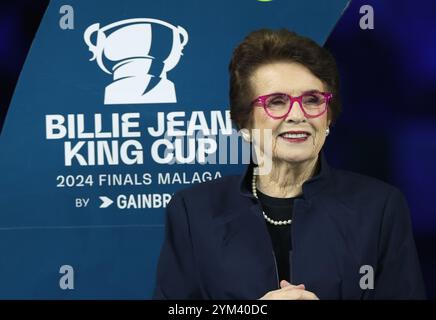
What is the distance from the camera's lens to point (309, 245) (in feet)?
4.90

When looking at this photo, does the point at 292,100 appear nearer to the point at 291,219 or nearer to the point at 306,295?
the point at 291,219

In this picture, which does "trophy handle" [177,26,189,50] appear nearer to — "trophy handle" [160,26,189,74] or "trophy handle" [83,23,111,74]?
"trophy handle" [160,26,189,74]

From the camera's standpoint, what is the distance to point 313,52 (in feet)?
4.83

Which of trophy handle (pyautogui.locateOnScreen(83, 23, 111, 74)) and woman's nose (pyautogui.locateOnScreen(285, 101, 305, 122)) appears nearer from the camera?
woman's nose (pyautogui.locateOnScreen(285, 101, 305, 122))

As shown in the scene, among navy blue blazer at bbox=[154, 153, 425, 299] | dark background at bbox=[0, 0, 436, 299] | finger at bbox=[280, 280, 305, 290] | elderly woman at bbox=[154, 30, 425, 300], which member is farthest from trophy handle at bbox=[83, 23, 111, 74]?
finger at bbox=[280, 280, 305, 290]

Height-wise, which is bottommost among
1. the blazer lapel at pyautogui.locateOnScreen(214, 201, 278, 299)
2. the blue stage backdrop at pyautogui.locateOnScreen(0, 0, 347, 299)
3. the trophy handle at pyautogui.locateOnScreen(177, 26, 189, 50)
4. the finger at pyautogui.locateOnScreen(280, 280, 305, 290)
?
the finger at pyautogui.locateOnScreen(280, 280, 305, 290)

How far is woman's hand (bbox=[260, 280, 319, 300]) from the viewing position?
147 cm

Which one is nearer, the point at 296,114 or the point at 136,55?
the point at 296,114

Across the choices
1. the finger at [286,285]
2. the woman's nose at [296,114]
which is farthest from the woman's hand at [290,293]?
the woman's nose at [296,114]

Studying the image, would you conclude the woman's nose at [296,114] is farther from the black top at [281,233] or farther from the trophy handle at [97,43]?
the trophy handle at [97,43]

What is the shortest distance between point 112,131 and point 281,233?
0.67m

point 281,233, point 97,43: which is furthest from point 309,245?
point 97,43
